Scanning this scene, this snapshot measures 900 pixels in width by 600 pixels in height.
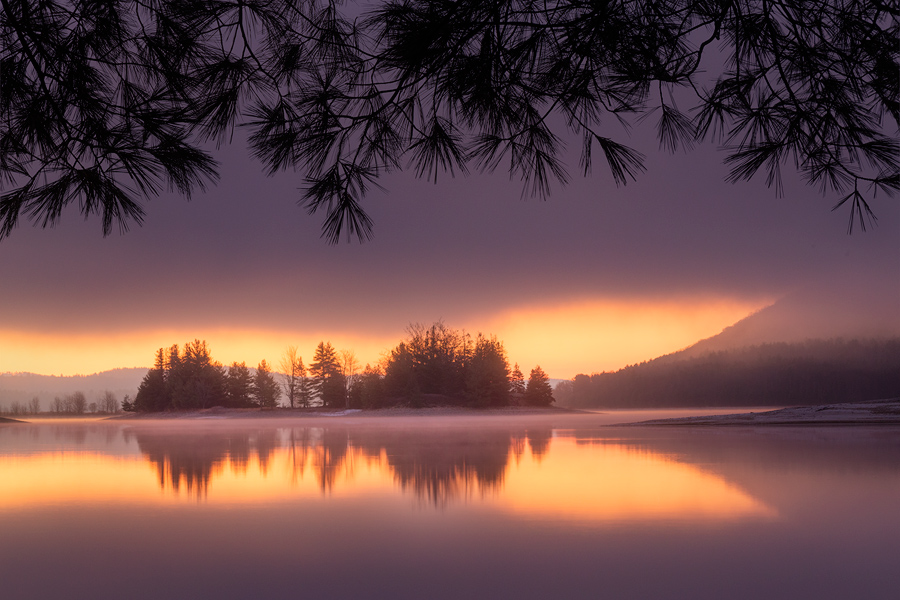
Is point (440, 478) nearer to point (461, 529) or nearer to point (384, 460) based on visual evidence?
point (384, 460)

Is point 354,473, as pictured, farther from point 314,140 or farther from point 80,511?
point 314,140

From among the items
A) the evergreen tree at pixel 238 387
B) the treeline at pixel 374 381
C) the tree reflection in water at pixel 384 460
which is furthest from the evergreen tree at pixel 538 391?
the tree reflection in water at pixel 384 460

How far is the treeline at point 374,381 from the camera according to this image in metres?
36.5

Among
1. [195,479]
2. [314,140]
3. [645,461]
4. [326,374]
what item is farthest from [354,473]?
[326,374]

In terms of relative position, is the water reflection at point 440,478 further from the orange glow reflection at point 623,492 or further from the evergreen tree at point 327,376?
the evergreen tree at point 327,376

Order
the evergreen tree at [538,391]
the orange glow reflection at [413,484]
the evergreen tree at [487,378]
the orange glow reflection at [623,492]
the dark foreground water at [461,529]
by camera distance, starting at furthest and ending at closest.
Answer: the evergreen tree at [538,391] → the evergreen tree at [487,378] → the orange glow reflection at [413,484] → the orange glow reflection at [623,492] → the dark foreground water at [461,529]

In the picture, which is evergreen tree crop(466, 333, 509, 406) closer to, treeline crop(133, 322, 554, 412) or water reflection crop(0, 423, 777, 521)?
treeline crop(133, 322, 554, 412)

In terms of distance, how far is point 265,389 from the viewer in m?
47.8

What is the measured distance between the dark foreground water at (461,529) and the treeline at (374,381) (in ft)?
96.4

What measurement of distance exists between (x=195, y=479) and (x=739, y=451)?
17.6 feet

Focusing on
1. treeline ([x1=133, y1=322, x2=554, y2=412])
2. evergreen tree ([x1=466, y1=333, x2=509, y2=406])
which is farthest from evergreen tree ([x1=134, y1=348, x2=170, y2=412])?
evergreen tree ([x1=466, y1=333, x2=509, y2=406])

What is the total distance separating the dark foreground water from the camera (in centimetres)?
239

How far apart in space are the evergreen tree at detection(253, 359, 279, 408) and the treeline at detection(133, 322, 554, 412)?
11cm

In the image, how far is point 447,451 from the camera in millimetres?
7508
